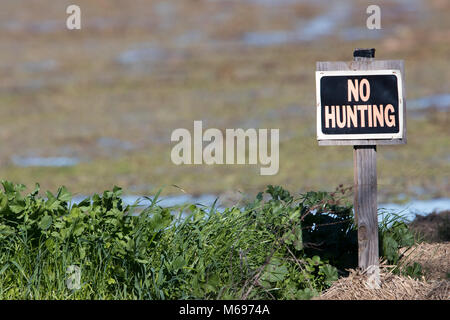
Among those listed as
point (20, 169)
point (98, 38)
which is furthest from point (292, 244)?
point (98, 38)

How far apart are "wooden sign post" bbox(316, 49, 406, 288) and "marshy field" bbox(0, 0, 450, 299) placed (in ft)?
1.26

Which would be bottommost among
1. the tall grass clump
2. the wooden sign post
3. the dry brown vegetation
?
the dry brown vegetation

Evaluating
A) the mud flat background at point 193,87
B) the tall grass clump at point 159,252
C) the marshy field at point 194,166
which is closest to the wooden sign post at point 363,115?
the tall grass clump at point 159,252

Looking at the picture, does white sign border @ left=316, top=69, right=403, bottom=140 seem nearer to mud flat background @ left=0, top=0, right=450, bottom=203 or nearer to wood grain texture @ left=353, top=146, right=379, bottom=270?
wood grain texture @ left=353, top=146, right=379, bottom=270

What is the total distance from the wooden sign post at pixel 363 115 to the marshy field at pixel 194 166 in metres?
0.38

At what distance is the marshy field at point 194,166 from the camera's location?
15.0ft

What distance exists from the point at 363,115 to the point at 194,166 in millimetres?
6482

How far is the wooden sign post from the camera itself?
4.60 meters

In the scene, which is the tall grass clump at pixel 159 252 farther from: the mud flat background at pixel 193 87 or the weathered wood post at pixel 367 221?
the mud flat background at pixel 193 87

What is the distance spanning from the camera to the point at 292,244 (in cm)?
489

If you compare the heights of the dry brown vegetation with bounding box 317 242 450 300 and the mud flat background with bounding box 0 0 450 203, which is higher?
the mud flat background with bounding box 0 0 450 203

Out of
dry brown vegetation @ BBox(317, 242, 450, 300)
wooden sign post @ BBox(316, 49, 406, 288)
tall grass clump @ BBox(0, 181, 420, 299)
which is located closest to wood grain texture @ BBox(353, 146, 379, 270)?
wooden sign post @ BBox(316, 49, 406, 288)

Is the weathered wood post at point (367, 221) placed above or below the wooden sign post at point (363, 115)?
below

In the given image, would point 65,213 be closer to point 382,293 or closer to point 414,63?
point 382,293
